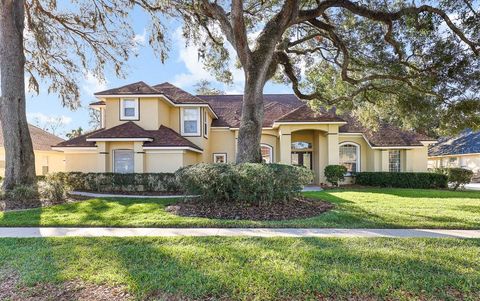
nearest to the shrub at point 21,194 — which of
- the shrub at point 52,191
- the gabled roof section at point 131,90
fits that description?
the shrub at point 52,191

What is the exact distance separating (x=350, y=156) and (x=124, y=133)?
14.6 meters

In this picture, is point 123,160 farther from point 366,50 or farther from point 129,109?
point 366,50

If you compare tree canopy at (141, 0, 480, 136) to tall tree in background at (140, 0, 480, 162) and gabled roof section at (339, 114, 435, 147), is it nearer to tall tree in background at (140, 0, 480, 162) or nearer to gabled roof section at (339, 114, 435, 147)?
tall tree in background at (140, 0, 480, 162)

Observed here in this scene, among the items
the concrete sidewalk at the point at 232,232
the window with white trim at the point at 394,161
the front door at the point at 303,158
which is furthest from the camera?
the front door at the point at 303,158

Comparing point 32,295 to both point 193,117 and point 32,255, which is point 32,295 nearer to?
point 32,255

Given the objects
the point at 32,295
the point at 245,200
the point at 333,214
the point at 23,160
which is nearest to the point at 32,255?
the point at 32,295

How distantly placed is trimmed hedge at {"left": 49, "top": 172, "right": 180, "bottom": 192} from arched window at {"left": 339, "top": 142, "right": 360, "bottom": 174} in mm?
A: 11698

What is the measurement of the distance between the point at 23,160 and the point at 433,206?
15.4 metres

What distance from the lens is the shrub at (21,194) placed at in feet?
34.6

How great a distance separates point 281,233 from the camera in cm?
638

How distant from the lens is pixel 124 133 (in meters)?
16.2

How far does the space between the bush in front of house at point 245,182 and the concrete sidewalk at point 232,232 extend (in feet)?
6.38

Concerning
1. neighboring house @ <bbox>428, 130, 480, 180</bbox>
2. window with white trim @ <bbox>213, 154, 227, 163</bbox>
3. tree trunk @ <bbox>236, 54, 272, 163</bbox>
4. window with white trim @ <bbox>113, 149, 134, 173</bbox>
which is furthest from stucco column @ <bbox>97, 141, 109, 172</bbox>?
neighboring house @ <bbox>428, 130, 480, 180</bbox>

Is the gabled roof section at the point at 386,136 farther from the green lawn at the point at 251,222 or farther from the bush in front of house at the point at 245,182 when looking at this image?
the bush in front of house at the point at 245,182
